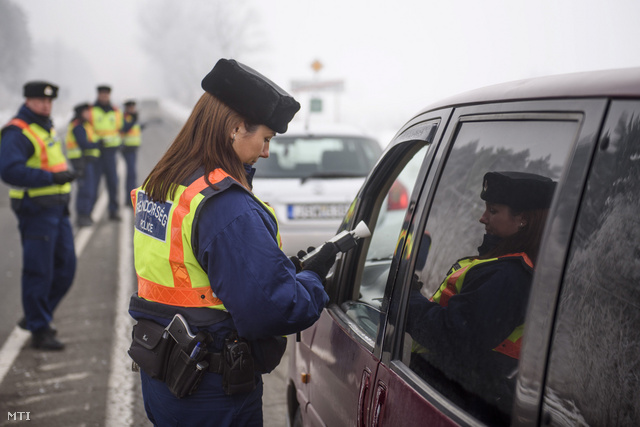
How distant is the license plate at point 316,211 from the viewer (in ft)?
20.0

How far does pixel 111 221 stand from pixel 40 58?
145 meters

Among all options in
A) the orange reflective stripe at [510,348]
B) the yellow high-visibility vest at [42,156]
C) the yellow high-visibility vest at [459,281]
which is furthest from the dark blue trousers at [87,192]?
the orange reflective stripe at [510,348]

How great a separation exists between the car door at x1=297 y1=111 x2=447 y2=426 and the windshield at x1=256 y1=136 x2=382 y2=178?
380 centimetres

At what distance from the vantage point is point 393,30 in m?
74.8

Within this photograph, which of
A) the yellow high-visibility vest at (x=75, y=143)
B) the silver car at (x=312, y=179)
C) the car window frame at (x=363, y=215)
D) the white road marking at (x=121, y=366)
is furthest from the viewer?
A: the yellow high-visibility vest at (x=75, y=143)

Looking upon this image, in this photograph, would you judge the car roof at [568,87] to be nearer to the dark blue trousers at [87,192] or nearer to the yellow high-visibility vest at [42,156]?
the yellow high-visibility vest at [42,156]

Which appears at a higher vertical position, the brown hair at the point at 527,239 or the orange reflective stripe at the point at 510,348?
the brown hair at the point at 527,239

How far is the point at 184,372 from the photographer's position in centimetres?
185

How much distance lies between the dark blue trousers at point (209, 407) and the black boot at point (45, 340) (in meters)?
3.20

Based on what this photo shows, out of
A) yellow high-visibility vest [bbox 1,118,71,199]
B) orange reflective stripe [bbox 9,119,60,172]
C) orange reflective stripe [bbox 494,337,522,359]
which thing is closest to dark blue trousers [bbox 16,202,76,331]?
yellow high-visibility vest [bbox 1,118,71,199]

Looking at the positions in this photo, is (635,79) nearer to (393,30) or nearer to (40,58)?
(393,30)

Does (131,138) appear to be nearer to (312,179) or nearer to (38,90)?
(312,179)

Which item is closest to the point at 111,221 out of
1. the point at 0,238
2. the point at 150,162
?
the point at 0,238

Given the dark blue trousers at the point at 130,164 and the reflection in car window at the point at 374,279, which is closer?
the reflection in car window at the point at 374,279
